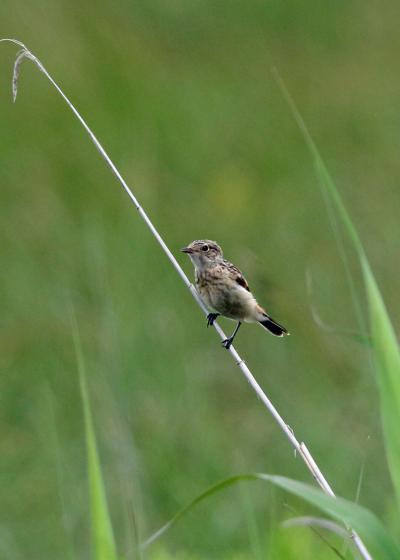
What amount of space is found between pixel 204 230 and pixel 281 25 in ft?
15.3

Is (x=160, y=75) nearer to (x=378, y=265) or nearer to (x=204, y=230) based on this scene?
(x=204, y=230)

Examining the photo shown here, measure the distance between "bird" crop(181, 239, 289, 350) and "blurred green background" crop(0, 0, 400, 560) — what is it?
111 cm

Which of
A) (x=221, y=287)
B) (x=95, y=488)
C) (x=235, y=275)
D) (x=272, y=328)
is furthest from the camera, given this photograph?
(x=272, y=328)

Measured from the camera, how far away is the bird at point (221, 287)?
538cm

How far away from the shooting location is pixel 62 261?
38.6 ft

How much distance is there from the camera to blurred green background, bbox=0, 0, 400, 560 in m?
8.84

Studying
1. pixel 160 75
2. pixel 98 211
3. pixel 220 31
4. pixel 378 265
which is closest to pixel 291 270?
pixel 378 265

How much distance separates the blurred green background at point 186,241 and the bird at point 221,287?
43.8 inches

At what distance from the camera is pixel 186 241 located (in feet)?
40.4

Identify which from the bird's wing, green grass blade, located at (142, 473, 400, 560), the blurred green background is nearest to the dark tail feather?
the bird's wing

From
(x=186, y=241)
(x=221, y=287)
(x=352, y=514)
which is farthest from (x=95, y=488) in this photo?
(x=186, y=241)

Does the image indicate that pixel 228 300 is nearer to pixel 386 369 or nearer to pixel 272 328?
pixel 272 328

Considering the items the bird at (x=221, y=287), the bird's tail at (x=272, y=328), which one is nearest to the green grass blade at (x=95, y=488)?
the bird at (x=221, y=287)

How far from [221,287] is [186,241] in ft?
22.9
